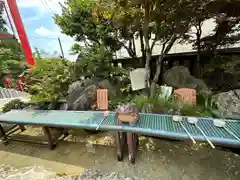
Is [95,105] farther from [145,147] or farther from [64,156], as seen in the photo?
[145,147]

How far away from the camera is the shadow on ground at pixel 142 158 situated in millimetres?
1642

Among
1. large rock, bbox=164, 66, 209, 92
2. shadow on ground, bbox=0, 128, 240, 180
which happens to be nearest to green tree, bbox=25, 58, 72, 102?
shadow on ground, bbox=0, 128, 240, 180

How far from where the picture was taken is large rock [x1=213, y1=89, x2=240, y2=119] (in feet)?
→ 6.97

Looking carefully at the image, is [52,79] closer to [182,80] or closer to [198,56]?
[182,80]

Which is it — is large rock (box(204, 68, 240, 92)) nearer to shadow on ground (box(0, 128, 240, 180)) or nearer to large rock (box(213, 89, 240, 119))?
large rock (box(213, 89, 240, 119))

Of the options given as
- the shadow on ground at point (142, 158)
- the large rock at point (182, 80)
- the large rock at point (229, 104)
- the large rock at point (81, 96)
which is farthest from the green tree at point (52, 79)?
the large rock at point (229, 104)

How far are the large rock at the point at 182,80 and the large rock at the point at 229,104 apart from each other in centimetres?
55

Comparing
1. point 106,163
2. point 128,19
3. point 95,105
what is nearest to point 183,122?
point 106,163

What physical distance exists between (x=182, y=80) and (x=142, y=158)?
79.3 inches

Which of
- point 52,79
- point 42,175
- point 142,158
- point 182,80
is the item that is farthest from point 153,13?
point 42,175

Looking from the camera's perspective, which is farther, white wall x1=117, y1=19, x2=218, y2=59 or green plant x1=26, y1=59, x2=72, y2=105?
white wall x1=117, y1=19, x2=218, y2=59

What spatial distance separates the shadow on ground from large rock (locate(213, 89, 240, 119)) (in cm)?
58

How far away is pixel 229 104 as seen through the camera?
2225 millimetres

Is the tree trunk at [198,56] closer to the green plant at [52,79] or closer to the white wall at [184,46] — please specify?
the white wall at [184,46]
